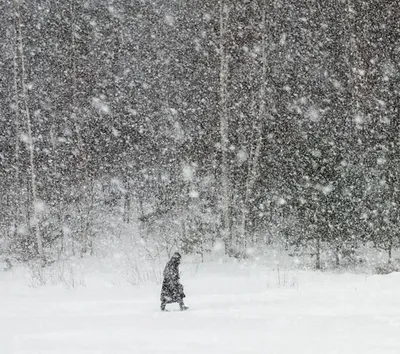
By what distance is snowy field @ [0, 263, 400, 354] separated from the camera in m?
9.52

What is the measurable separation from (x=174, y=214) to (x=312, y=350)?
1494 centimetres

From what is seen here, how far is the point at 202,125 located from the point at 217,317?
13361 millimetres

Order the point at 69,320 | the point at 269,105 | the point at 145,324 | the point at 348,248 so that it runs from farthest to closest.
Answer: the point at 269,105 < the point at 348,248 < the point at 69,320 < the point at 145,324

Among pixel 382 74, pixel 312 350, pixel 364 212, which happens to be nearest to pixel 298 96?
pixel 382 74

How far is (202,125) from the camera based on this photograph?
24.4 meters

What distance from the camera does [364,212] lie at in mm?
19688

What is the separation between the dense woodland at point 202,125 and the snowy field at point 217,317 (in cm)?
338

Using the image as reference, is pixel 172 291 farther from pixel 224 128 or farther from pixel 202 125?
pixel 202 125

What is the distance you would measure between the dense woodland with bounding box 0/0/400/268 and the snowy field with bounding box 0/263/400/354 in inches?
133

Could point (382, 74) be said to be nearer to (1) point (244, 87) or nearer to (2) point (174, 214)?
(1) point (244, 87)

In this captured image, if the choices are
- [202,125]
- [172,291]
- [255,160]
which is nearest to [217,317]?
[172,291]

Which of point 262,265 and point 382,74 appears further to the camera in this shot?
point 382,74

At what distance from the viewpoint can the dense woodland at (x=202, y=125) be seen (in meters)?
20.5

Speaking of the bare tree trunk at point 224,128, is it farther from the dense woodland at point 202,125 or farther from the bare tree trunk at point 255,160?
the bare tree trunk at point 255,160
